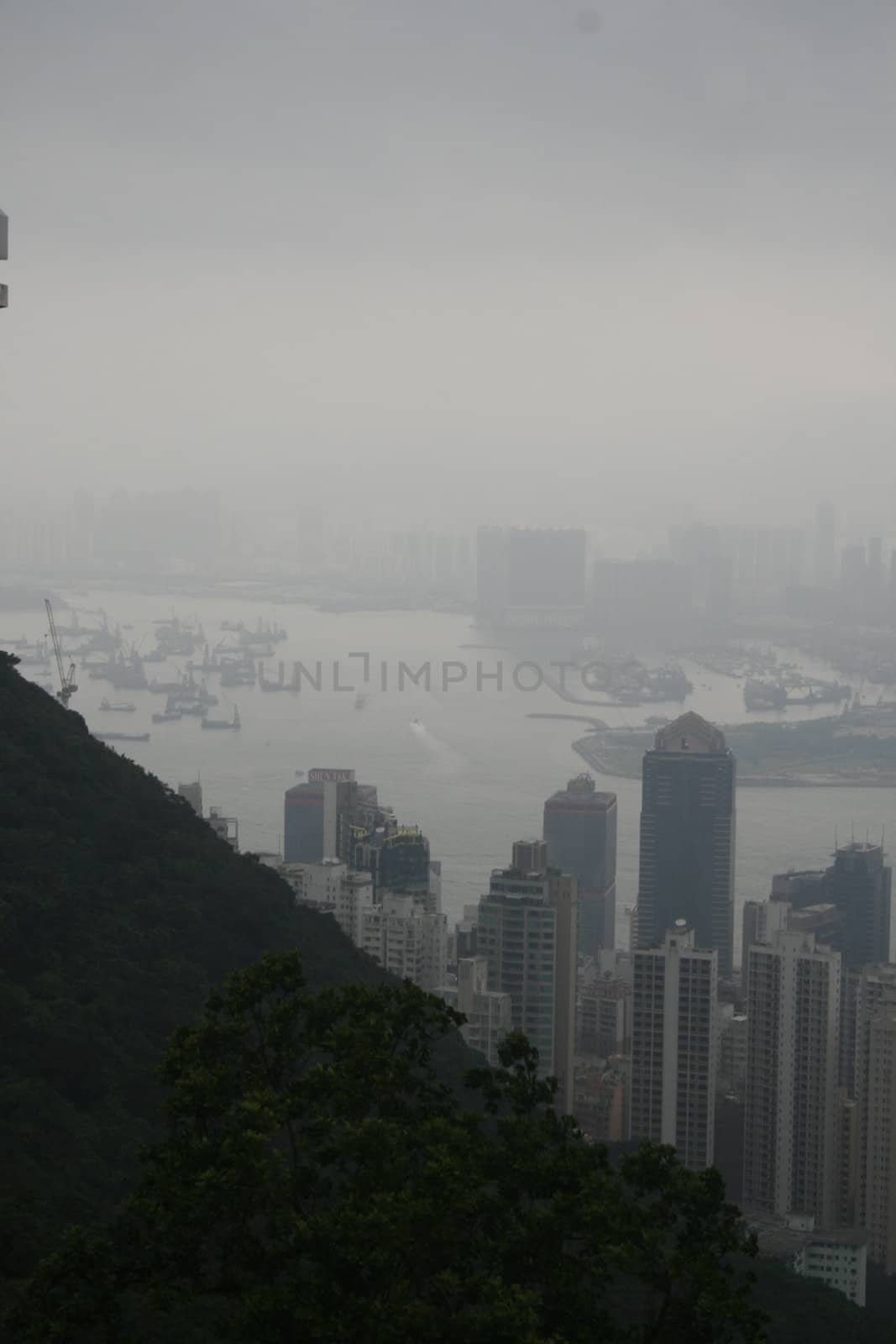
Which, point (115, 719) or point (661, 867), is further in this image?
point (115, 719)

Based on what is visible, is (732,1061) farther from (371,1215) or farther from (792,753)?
(792,753)

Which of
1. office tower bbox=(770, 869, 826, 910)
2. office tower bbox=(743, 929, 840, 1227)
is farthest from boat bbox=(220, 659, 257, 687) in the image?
office tower bbox=(743, 929, 840, 1227)

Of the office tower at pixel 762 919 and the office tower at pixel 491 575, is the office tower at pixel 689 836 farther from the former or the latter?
the office tower at pixel 491 575

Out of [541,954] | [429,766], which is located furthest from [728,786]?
[541,954]

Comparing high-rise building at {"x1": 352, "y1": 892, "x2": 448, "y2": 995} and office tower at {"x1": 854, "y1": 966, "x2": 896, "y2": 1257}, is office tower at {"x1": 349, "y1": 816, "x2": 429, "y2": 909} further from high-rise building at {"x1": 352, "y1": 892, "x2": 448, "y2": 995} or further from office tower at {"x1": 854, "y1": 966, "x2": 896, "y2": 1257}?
office tower at {"x1": 854, "y1": 966, "x2": 896, "y2": 1257}

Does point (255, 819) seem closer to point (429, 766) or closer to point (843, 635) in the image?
point (429, 766)

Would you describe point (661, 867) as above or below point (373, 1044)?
below
